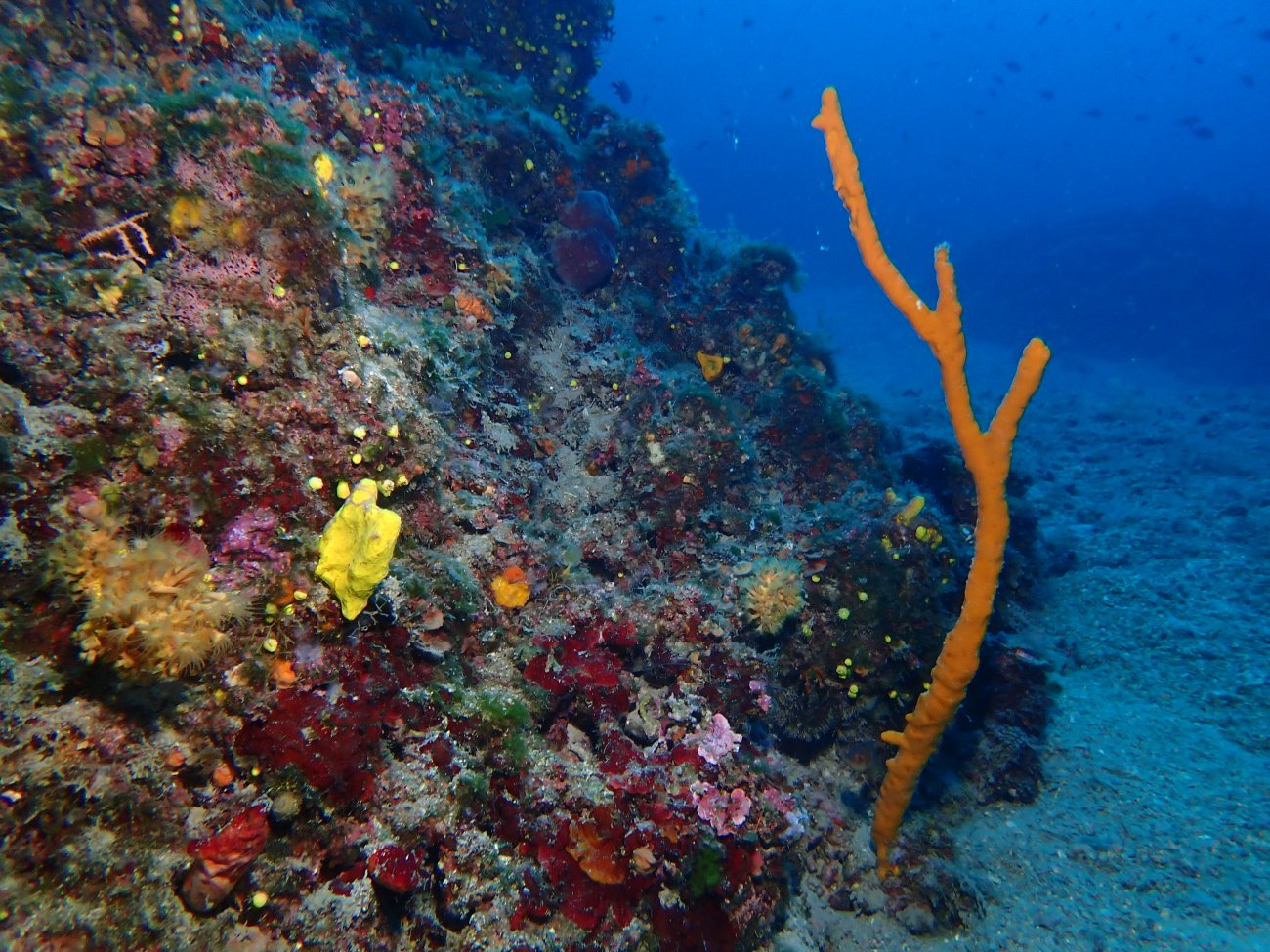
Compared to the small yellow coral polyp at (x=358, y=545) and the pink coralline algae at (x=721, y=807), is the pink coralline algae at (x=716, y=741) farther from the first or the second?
the small yellow coral polyp at (x=358, y=545)

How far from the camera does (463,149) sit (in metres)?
8.14

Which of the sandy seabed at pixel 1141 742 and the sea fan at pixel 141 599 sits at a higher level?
the sandy seabed at pixel 1141 742

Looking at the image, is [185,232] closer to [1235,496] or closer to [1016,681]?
[1016,681]

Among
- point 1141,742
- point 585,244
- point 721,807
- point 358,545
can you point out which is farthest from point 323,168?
point 1141,742

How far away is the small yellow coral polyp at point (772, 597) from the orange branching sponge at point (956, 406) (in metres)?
1.42

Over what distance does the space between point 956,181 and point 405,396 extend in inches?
4055

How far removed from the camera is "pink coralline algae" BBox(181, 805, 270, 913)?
87.9 inches

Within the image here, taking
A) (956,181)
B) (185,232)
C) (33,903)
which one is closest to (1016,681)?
(33,903)

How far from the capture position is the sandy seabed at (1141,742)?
4066mm

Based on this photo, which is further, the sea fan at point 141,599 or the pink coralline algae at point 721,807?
the pink coralline algae at point 721,807

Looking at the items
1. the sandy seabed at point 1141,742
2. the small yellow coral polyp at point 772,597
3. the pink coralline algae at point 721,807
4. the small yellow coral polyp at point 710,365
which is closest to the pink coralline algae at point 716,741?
the pink coralline algae at point 721,807

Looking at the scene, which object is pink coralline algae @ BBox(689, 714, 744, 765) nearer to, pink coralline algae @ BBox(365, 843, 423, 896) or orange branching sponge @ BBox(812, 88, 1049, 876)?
orange branching sponge @ BBox(812, 88, 1049, 876)

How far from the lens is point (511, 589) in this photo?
4113 mm

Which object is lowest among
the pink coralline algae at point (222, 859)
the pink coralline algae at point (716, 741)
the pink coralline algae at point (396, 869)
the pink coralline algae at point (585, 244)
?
the pink coralline algae at point (222, 859)
